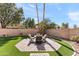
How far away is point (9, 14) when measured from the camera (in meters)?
2.41

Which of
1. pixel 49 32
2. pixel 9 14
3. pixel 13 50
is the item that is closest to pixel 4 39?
pixel 13 50

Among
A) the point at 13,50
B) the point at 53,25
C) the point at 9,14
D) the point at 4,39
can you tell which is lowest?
the point at 13,50

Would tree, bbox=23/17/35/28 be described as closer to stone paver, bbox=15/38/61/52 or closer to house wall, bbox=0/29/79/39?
house wall, bbox=0/29/79/39

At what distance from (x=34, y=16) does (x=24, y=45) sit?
0.35 meters

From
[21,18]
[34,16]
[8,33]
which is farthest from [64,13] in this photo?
[8,33]

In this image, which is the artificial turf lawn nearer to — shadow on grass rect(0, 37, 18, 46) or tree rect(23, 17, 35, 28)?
shadow on grass rect(0, 37, 18, 46)

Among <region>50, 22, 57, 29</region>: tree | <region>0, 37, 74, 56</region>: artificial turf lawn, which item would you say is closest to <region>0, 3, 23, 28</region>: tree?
<region>0, 37, 74, 56</region>: artificial turf lawn

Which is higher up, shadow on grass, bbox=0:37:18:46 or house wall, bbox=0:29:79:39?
house wall, bbox=0:29:79:39

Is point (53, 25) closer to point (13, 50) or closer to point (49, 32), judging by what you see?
point (49, 32)

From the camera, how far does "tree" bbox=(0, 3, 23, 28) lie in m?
2.40

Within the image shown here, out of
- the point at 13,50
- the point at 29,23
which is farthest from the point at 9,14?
the point at 13,50

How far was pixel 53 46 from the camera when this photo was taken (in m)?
2.43

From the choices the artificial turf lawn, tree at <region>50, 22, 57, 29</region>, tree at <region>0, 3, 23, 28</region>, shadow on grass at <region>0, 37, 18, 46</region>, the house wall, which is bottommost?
the artificial turf lawn

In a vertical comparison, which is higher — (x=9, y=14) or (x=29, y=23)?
(x=9, y=14)
